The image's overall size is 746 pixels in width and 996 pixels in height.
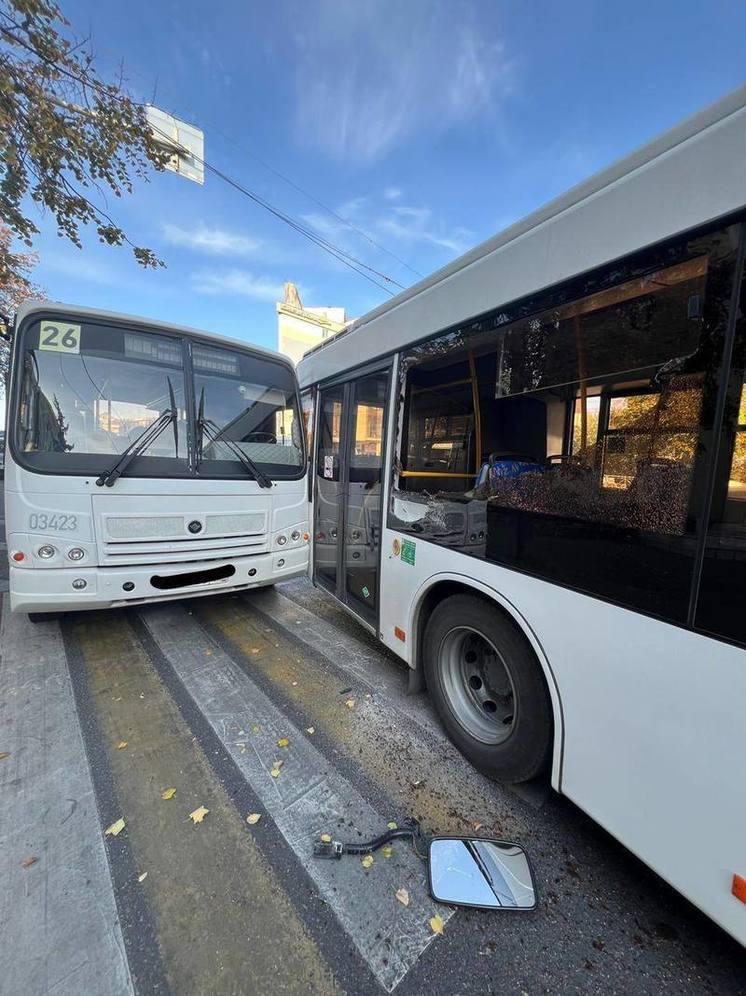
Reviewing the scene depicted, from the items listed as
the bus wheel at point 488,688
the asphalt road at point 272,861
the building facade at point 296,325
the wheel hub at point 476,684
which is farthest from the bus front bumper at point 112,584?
the building facade at point 296,325

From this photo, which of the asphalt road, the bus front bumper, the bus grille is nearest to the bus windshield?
the bus grille

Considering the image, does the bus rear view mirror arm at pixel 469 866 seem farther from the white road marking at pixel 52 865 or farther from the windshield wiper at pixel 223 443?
the windshield wiper at pixel 223 443

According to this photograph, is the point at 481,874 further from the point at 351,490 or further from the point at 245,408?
the point at 245,408

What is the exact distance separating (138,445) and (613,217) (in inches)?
138

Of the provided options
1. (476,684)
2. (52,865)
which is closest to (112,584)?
(52,865)

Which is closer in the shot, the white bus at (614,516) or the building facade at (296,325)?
the white bus at (614,516)

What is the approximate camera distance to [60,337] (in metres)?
3.10

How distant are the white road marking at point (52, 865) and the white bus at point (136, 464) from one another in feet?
3.06

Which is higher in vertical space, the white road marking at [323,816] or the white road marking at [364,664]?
the white road marking at [323,816]

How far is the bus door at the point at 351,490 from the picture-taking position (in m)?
3.14

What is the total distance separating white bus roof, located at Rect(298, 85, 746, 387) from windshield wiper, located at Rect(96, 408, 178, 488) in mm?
2424

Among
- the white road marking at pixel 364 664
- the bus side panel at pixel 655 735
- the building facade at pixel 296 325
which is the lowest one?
the white road marking at pixel 364 664

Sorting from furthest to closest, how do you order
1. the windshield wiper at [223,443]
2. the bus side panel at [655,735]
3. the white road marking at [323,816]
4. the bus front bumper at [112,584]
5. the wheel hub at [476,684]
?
the windshield wiper at [223,443] < the bus front bumper at [112,584] < the wheel hub at [476,684] < the white road marking at [323,816] < the bus side panel at [655,735]

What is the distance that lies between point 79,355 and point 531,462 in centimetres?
358
